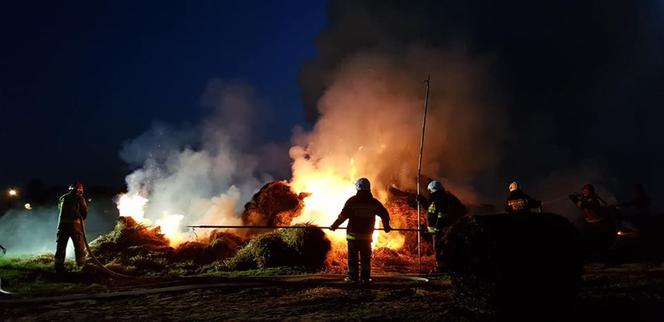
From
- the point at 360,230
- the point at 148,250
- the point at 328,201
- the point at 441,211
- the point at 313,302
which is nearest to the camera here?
the point at 313,302

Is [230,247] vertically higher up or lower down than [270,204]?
lower down

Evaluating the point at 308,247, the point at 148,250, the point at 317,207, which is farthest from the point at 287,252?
the point at 148,250

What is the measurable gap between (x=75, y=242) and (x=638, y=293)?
11896 mm

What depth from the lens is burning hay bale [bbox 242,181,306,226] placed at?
15.1 m

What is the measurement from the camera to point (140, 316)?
5707 mm

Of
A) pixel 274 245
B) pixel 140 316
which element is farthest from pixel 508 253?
pixel 274 245

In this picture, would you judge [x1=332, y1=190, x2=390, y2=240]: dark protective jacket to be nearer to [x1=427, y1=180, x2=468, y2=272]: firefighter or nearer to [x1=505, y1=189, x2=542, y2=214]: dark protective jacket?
[x1=427, y1=180, x2=468, y2=272]: firefighter

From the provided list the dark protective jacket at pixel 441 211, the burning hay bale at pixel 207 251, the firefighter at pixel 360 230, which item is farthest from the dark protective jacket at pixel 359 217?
the burning hay bale at pixel 207 251

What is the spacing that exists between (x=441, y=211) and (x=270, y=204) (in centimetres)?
811

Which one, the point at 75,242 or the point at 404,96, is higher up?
the point at 404,96

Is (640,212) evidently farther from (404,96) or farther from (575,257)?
(575,257)

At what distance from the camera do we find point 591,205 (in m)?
10.5

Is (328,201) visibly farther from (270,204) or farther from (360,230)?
(360,230)

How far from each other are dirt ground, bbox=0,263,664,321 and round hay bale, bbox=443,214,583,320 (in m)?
0.33
